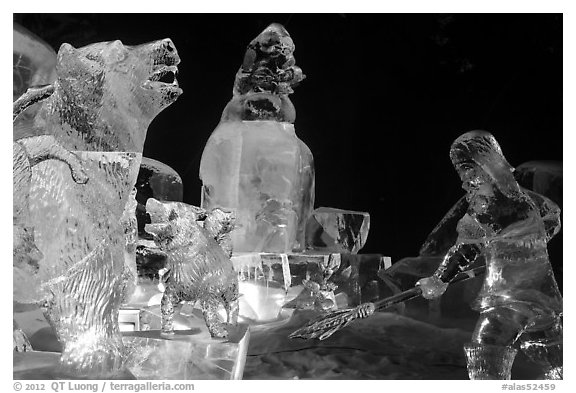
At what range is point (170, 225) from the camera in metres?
1.53

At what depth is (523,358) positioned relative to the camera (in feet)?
5.28

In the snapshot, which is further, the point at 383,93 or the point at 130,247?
the point at 383,93

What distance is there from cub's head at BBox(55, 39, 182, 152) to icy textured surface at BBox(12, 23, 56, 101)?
0.87 feet

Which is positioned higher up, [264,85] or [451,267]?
[264,85]

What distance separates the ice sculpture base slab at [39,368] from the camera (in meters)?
1.38

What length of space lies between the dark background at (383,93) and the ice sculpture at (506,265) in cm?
25

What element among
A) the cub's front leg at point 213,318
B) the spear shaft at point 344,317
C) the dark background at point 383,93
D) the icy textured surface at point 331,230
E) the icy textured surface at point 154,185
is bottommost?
the spear shaft at point 344,317

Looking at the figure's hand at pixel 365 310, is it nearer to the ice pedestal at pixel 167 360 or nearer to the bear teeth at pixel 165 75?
the ice pedestal at pixel 167 360

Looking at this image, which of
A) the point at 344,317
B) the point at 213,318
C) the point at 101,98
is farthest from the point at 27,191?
the point at 344,317

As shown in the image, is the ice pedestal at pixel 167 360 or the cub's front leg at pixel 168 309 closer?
the ice pedestal at pixel 167 360

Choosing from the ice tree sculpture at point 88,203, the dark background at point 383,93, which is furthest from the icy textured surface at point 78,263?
the dark background at point 383,93

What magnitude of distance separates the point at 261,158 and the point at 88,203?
25.1 inches

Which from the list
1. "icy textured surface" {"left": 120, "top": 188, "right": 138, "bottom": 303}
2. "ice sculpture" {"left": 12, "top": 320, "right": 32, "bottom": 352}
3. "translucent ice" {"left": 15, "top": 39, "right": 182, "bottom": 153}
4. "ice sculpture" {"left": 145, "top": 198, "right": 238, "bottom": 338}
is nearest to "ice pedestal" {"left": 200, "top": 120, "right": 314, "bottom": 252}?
"icy textured surface" {"left": 120, "top": 188, "right": 138, "bottom": 303}

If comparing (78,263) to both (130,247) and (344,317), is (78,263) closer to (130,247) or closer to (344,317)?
(130,247)
